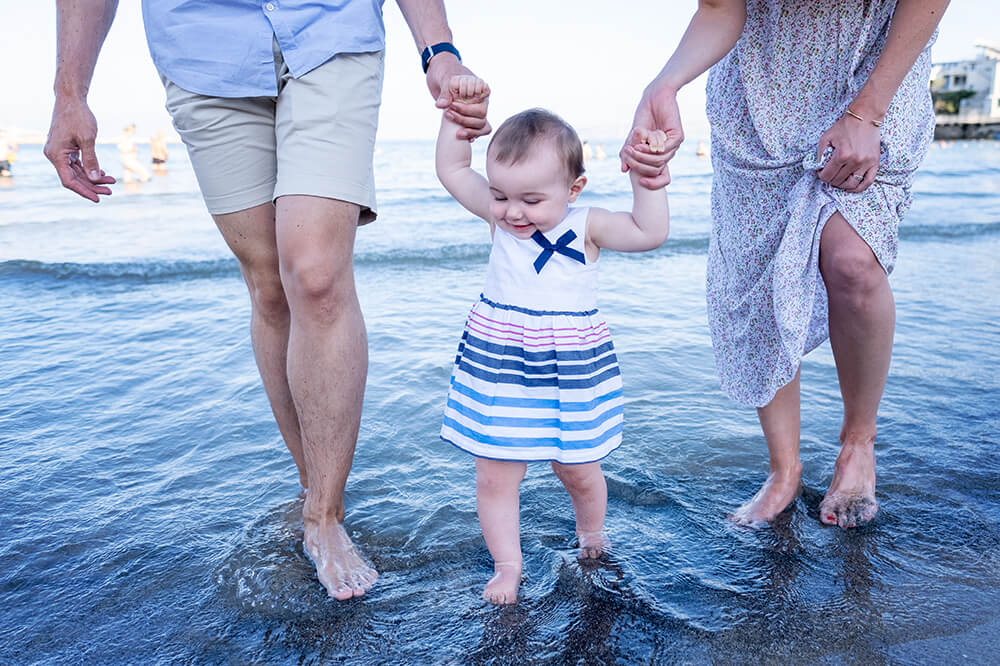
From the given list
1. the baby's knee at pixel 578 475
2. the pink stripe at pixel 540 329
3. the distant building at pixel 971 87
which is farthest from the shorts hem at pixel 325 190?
the distant building at pixel 971 87

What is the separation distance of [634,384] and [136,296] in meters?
4.15

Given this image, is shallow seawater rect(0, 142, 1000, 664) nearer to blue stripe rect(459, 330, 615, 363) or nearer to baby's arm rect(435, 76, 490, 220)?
blue stripe rect(459, 330, 615, 363)

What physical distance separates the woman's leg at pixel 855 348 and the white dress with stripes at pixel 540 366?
0.74 meters

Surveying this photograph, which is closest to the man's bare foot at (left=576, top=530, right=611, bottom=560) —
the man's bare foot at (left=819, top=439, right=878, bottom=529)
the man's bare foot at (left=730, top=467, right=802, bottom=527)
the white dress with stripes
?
the white dress with stripes

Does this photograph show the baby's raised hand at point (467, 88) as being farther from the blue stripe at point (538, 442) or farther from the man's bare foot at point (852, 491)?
the man's bare foot at point (852, 491)

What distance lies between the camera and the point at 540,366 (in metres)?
1.97

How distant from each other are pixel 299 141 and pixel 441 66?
448mm

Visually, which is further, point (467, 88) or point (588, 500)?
point (588, 500)

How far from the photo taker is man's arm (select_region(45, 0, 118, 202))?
215 cm

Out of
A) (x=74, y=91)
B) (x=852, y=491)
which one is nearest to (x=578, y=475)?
(x=852, y=491)

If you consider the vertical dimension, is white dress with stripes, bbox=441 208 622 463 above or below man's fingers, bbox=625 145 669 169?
below

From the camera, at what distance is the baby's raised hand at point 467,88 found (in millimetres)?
1951

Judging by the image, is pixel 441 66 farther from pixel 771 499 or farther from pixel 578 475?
pixel 771 499

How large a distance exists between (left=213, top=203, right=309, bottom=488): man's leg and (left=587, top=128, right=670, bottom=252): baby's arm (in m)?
0.97
